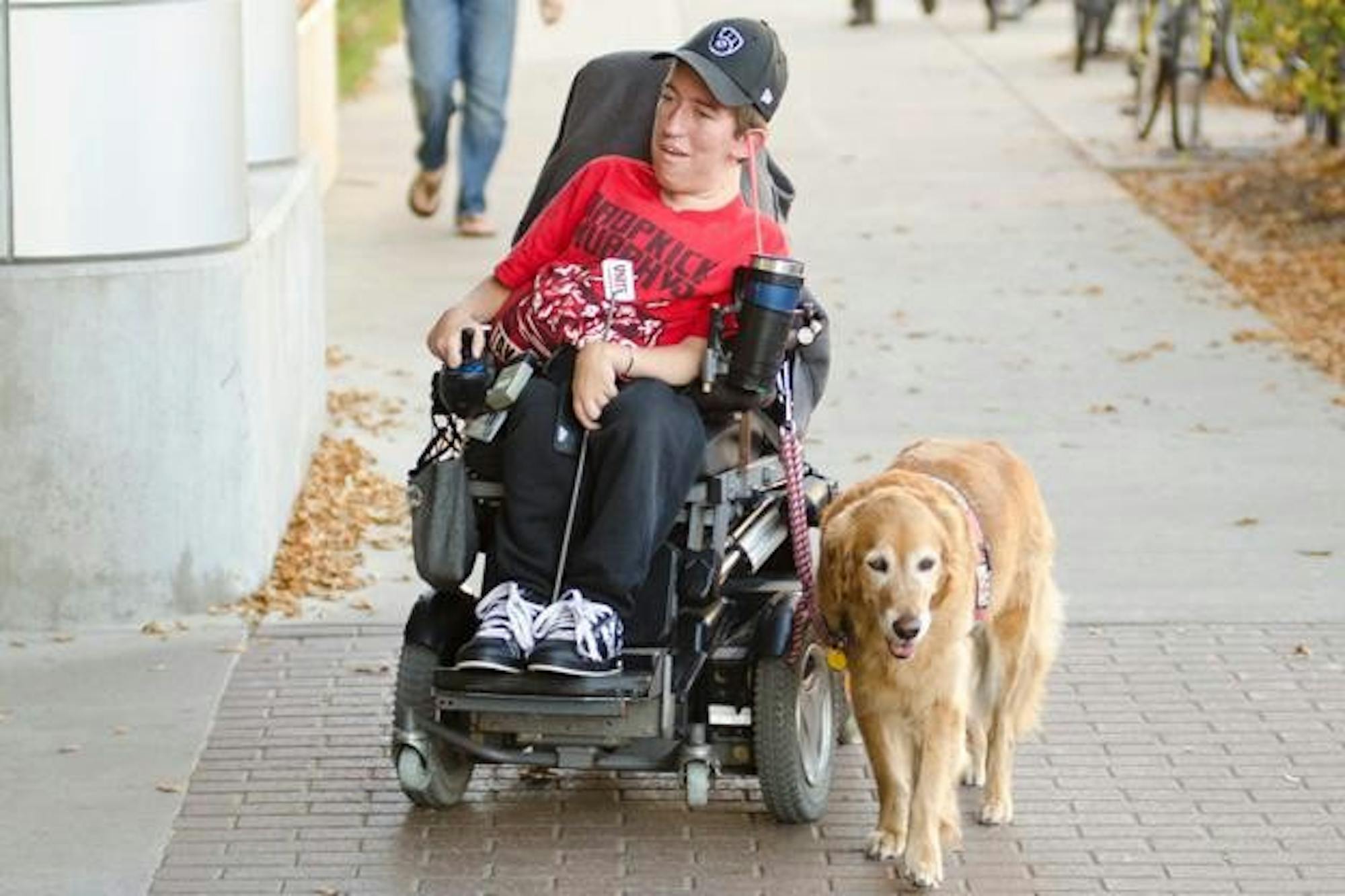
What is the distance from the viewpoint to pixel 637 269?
617 cm

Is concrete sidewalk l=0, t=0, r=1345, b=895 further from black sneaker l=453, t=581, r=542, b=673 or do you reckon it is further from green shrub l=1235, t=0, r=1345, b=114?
green shrub l=1235, t=0, r=1345, b=114

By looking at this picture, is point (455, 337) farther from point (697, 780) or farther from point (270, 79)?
point (270, 79)

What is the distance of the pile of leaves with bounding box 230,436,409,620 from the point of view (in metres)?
7.82

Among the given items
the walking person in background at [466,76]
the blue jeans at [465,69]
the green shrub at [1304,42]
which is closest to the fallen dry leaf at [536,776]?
the walking person in background at [466,76]

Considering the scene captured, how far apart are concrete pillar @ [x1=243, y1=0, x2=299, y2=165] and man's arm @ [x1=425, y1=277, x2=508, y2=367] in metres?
2.99

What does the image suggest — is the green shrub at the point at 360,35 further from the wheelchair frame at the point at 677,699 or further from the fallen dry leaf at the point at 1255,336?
the wheelchair frame at the point at 677,699

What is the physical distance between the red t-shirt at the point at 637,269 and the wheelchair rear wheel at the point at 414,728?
0.71m

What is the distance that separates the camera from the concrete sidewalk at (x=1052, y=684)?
601cm

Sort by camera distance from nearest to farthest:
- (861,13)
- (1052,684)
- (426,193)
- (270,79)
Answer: (1052,684) → (270,79) → (426,193) → (861,13)

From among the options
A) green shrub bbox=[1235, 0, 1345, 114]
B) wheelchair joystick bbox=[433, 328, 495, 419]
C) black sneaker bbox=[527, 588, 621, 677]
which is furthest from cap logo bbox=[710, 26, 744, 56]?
green shrub bbox=[1235, 0, 1345, 114]

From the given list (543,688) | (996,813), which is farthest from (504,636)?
(996,813)

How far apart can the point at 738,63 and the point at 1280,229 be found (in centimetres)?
788

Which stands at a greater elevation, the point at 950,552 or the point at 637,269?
the point at 637,269

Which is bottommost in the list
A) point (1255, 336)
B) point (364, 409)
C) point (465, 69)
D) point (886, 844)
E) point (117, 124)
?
point (364, 409)
